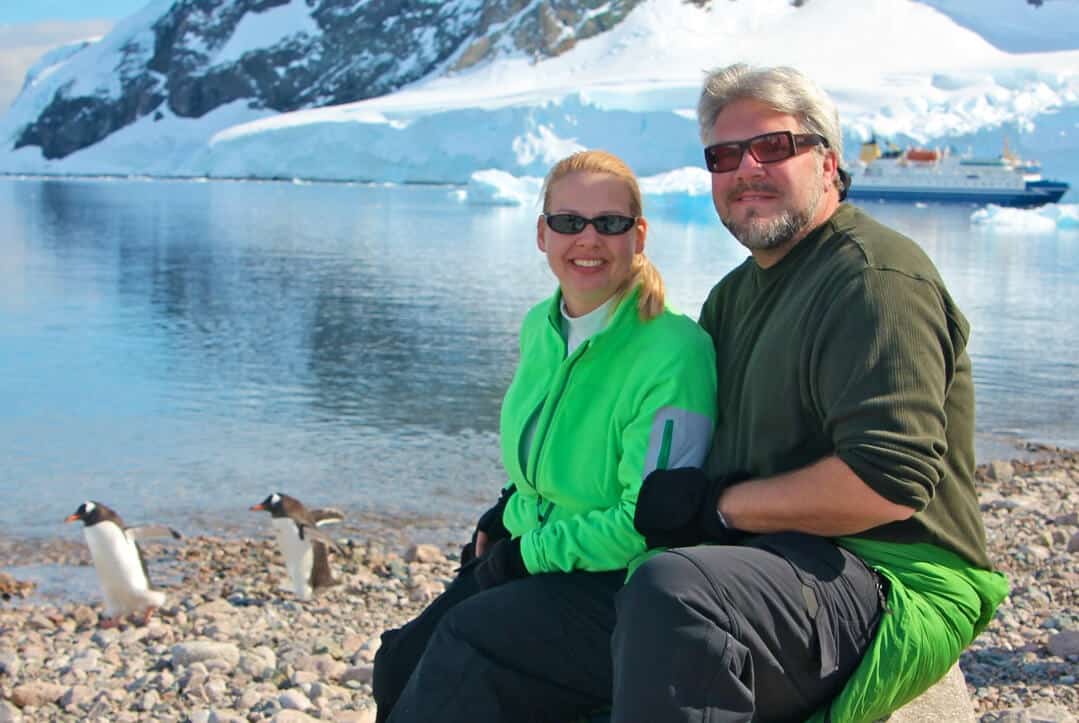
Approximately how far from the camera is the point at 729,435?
2.06 m

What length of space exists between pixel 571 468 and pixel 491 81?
84851 mm

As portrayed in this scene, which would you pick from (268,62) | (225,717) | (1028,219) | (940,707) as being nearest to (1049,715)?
(940,707)

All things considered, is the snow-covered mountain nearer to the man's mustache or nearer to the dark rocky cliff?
the dark rocky cliff

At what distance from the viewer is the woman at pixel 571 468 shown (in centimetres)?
197

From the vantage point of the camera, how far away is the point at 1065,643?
129 inches

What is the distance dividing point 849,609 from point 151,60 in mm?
124495

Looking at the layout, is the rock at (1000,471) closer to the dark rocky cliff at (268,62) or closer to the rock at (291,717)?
the rock at (291,717)

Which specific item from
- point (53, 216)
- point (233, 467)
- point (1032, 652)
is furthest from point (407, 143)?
point (1032, 652)

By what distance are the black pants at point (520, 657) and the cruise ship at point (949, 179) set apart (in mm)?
43978

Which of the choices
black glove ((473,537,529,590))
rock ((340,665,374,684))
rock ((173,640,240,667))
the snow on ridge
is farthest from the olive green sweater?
the snow on ridge

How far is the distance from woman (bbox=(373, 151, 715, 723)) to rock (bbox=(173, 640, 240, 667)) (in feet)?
4.49

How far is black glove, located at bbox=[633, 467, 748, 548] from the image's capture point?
1.92 m

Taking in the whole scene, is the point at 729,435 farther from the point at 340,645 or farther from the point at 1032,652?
the point at 340,645

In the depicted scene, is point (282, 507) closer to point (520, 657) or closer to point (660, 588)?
point (520, 657)
